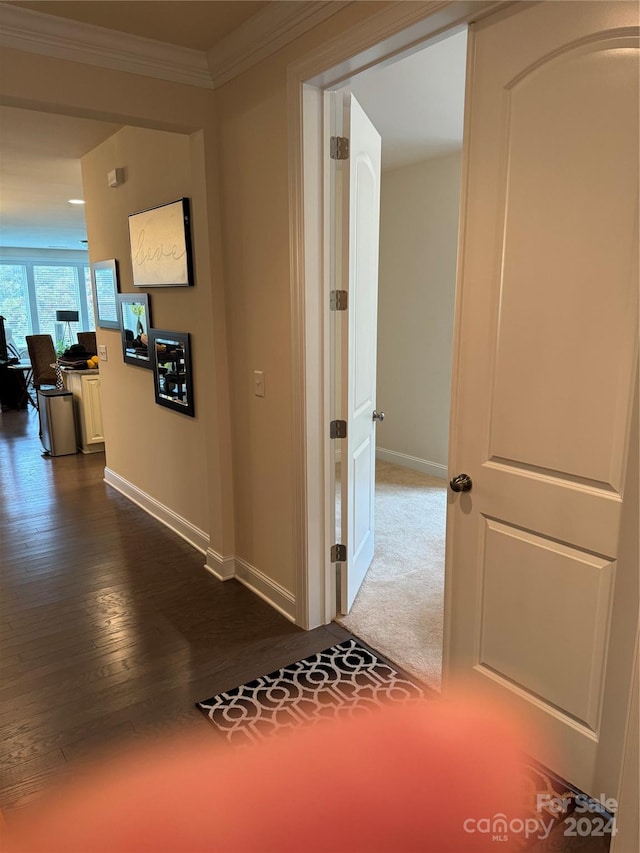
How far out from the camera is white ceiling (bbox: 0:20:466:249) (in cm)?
283

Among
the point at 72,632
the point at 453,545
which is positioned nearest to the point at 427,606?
the point at 453,545

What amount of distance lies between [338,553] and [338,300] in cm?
117

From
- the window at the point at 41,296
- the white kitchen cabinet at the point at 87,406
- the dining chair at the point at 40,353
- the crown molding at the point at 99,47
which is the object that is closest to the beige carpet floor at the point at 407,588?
the crown molding at the point at 99,47

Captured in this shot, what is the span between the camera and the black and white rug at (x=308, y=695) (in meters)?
2.06

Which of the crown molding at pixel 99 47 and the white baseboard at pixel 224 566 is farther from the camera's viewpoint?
the white baseboard at pixel 224 566

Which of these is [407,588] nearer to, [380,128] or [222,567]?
[222,567]

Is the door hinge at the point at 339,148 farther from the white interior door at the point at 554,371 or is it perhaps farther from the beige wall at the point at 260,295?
the white interior door at the point at 554,371

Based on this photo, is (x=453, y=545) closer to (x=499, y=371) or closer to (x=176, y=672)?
(x=499, y=371)

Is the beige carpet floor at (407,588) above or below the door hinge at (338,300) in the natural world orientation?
below

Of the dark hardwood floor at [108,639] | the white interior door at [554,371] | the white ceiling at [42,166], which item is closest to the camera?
the white interior door at [554,371]

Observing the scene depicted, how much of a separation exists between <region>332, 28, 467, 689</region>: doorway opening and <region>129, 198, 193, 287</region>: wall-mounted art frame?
3.66 feet

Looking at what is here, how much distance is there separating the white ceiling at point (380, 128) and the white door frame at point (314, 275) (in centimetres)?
16

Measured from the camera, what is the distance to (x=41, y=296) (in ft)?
36.6

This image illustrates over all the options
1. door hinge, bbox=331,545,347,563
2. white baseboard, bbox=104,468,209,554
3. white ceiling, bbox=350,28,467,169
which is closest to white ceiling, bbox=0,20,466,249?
white ceiling, bbox=350,28,467,169
